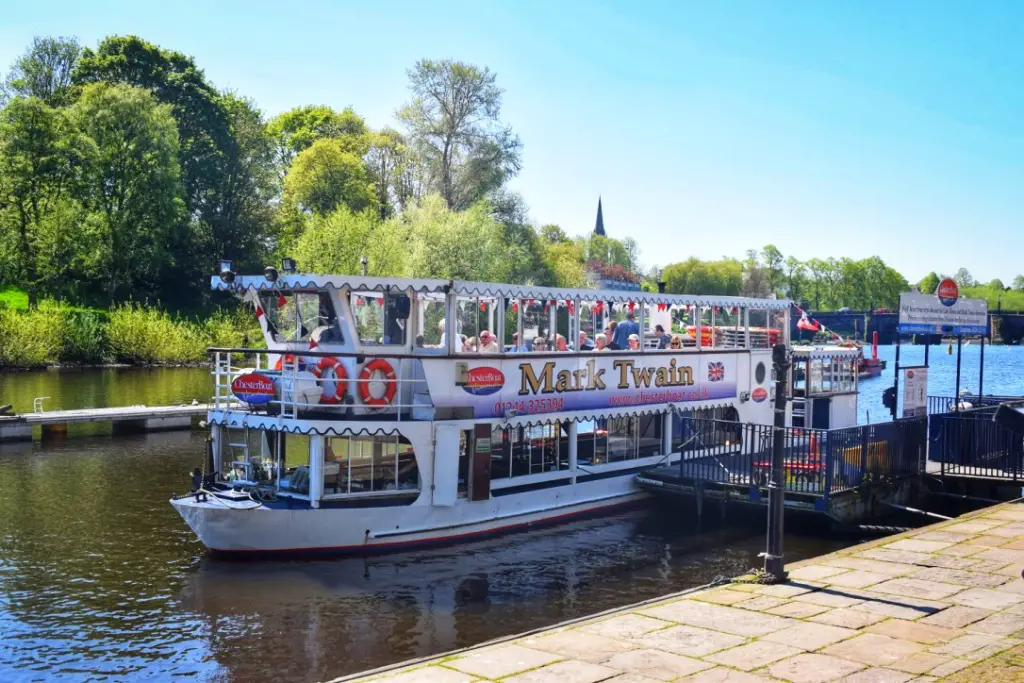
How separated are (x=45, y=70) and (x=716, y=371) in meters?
78.4

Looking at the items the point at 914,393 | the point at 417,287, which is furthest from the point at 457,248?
the point at 417,287

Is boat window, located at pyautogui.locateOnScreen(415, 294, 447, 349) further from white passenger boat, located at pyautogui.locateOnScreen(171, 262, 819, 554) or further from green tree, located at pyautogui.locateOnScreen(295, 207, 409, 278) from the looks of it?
green tree, located at pyautogui.locateOnScreen(295, 207, 409, 278)

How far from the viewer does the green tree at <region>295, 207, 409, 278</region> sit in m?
57.3

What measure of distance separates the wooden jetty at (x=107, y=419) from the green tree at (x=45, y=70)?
53778 mm

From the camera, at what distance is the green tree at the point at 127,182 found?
69.4 metres

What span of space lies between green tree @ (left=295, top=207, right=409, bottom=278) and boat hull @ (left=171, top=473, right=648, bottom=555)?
37.7 m

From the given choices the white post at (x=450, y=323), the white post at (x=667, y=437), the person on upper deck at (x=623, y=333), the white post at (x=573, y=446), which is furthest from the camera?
the white post at (x=667, y=437)

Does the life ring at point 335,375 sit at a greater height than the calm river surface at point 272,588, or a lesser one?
greater

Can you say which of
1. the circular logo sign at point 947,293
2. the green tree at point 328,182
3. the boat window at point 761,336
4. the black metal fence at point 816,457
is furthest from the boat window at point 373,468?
the green tree at point 328,182

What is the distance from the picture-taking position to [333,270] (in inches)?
2354

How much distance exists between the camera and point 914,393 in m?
24.8

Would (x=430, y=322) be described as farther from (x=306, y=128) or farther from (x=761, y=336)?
(x=306, y=128)

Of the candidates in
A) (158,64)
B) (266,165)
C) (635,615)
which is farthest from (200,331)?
(635,615)

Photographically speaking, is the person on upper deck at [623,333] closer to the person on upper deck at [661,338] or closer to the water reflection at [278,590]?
the person on upper deck at [661,338]
